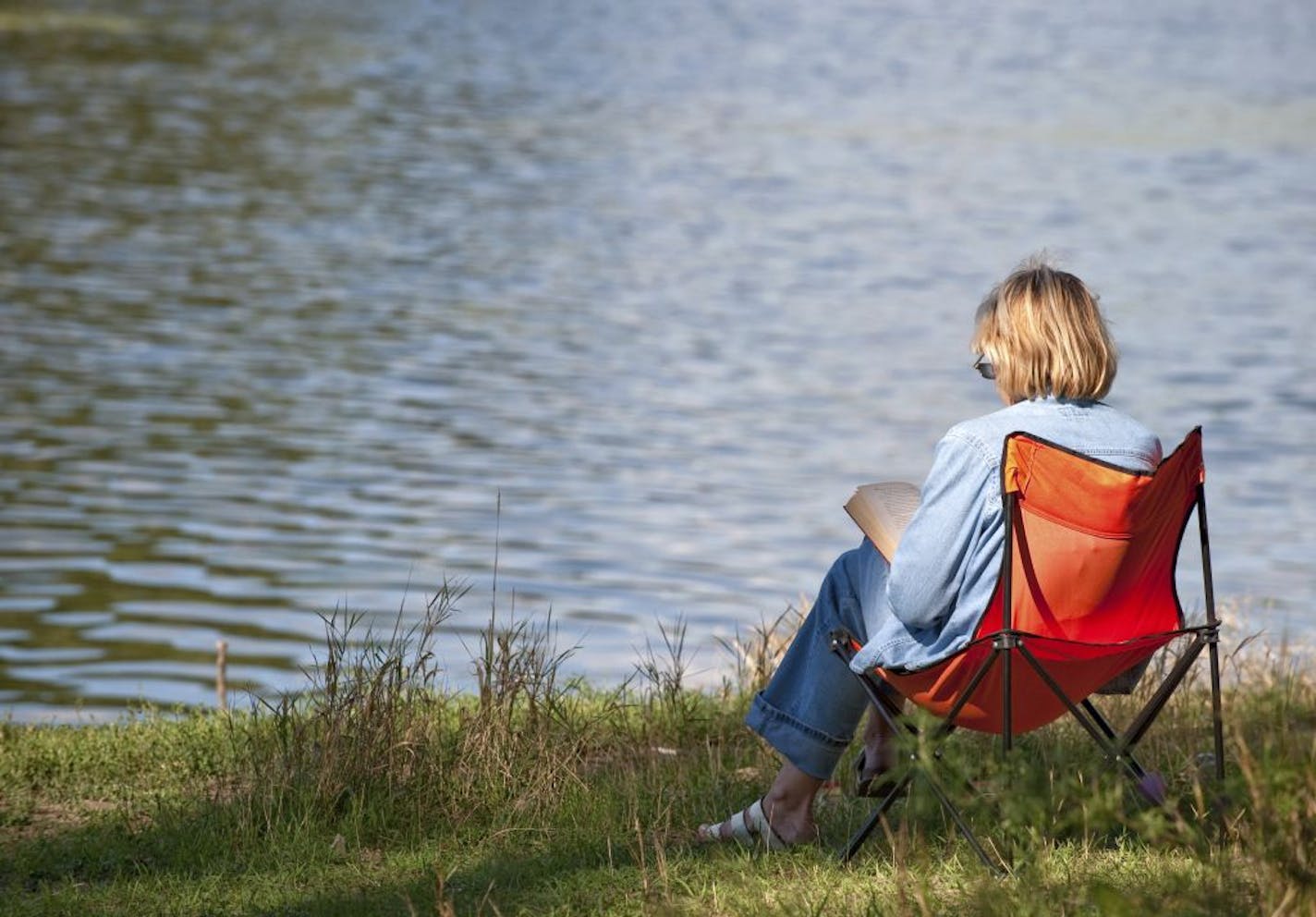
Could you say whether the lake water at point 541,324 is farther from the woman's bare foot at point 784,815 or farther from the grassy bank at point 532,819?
the woman's bare foot at point 784,815

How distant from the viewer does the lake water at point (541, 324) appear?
9.40 meters

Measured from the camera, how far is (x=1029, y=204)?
872 inches

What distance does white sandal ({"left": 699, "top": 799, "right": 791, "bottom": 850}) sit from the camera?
4.57 meters

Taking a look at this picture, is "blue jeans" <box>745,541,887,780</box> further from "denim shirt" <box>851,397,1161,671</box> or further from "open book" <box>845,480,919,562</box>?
"denim shirt" <box>851,397,1161,671</box>

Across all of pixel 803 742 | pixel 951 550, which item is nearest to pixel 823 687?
pixel 803 742

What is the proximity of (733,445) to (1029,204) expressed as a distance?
1092cm

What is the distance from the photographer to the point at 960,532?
4.21m

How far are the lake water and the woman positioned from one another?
2892mm

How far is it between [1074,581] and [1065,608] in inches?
2.8

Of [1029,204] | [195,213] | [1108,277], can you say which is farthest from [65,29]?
[1108,277]

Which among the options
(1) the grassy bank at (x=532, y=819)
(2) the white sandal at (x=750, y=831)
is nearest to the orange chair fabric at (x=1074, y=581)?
(1) the grassy bank at (x=532, y=819)

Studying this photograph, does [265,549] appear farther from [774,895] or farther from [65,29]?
[65,29]

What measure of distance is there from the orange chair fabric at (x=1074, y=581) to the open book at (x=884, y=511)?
318 mm

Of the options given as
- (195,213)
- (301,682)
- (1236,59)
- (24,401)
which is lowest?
(301,682)
